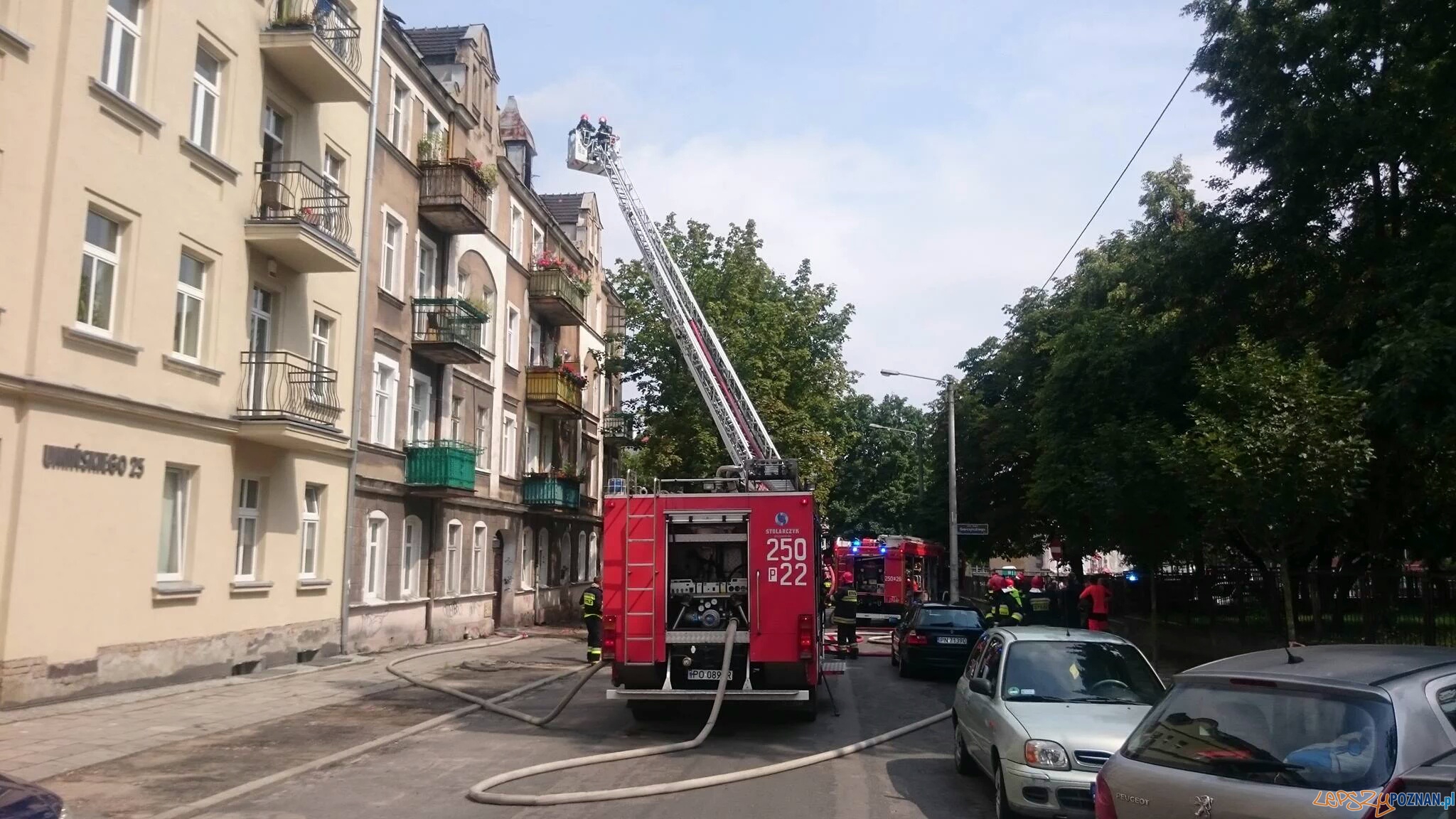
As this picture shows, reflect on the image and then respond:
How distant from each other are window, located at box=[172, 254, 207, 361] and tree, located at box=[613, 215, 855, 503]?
17.8 meters

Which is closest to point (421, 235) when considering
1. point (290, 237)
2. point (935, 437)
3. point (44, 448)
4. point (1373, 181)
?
point (290, 237)

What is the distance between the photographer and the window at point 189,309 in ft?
50.6

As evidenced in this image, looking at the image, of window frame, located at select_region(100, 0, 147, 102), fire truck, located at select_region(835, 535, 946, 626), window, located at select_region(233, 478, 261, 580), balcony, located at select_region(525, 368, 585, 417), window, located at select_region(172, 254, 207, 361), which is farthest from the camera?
fire truck, located at select_region(835, 535, 946, 626)

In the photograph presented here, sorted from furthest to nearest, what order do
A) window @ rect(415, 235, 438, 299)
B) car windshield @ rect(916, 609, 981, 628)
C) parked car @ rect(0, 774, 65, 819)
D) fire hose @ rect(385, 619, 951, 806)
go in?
1. window @ rect(415, 235, 438, 299)
2. car windshield @ rect(916, 609, 981, 628)
3. fire hose @ rect(385, 619, 951, 806)
4. parked car @ rect(0, 774, 65, 819)

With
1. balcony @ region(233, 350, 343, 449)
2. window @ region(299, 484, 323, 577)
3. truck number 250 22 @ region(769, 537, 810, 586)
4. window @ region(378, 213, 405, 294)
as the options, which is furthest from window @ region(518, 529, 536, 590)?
truck number 250 22 @ region(769, 537, 810, 586)

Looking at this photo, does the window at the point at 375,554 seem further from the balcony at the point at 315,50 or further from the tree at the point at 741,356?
the tree at the point at 741,356

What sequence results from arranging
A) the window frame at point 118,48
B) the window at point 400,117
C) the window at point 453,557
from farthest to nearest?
the window at point 453,557
the window at point 400,117
the window frame at point 118,48

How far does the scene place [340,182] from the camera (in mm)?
20219

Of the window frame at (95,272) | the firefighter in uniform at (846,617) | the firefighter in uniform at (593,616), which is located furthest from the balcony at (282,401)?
the firefighter in uniform at (846,617)

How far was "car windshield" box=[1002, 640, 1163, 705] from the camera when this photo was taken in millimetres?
8758

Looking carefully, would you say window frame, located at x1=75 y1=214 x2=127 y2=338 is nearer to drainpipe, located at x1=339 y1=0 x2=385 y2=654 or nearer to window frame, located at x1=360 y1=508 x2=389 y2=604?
drainpipe, located at x1=339 y1=0 x2=385 y2=654

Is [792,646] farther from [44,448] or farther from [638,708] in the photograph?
[44,448]

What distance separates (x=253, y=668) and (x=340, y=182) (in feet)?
29.7

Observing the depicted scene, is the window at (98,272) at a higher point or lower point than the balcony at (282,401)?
higher
